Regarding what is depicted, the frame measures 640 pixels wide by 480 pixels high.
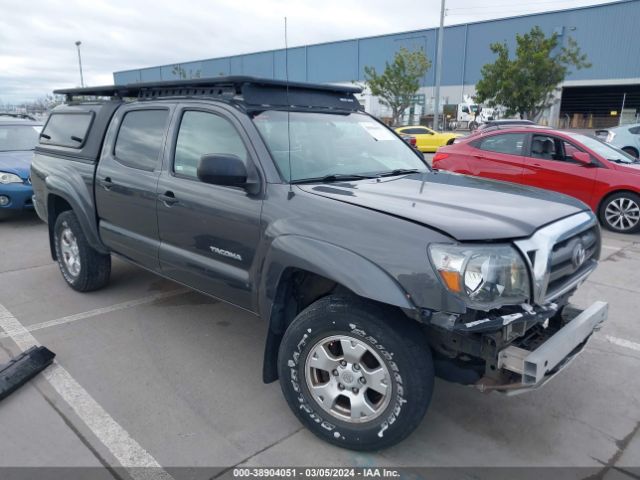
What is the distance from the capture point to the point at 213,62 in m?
48.9

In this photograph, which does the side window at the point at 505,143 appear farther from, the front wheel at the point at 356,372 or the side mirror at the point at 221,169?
the front wheel at the point at 356,372

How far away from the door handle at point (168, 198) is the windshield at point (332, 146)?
85 cm

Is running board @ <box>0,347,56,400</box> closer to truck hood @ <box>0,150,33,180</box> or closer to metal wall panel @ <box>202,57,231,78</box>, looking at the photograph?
truck hood @ <box>0,150,33,180</box>

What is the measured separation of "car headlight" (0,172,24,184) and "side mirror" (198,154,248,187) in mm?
6590

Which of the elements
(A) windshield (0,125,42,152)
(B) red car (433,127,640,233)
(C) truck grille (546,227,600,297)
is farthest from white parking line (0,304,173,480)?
(B) red car (433,127,640,233)

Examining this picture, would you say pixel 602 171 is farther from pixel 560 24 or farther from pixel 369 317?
pixel 560 24

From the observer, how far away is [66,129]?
498cm

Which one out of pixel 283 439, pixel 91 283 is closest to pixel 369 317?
pixel 283 439

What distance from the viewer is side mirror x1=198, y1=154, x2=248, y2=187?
2.80 m

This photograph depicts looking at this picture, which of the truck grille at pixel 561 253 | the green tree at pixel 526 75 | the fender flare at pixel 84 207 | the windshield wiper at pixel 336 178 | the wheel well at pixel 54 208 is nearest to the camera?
the truck grille at pixel 561 253

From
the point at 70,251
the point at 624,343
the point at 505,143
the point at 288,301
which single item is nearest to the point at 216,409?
the point at 288,301

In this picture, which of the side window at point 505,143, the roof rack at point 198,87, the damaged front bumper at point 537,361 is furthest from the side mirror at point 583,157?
the damaged front bumper at point 537,361

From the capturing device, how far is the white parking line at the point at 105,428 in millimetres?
2555

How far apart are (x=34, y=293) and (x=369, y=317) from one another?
13.3ft
